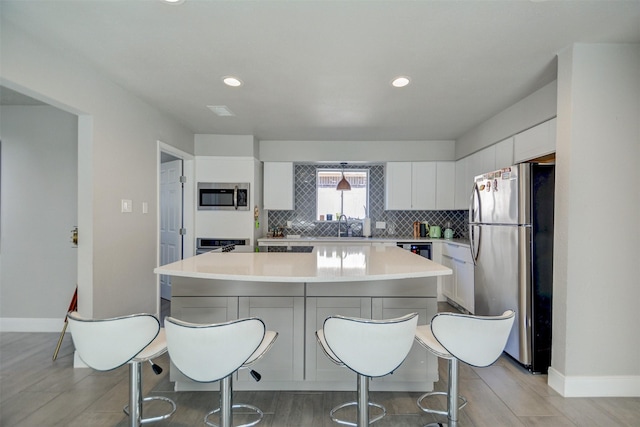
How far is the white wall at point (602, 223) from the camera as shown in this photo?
7.08 feet

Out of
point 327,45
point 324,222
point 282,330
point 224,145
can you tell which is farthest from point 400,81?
point 324,222

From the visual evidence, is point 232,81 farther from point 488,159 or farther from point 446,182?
point 446,182

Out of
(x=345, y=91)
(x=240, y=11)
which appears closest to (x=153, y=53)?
(x=240, y=11)

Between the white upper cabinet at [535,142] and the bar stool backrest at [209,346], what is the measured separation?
9.20 ft

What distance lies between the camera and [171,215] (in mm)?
4527

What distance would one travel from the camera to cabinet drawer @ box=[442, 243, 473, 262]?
3.82m

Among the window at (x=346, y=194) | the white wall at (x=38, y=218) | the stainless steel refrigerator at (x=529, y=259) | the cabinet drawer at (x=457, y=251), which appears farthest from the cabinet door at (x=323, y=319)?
the window at (x=346, y=194)

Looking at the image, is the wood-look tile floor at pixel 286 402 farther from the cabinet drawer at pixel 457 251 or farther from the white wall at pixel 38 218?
the cabinet drawer at pixel 457 251

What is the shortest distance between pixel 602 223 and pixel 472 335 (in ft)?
4.72

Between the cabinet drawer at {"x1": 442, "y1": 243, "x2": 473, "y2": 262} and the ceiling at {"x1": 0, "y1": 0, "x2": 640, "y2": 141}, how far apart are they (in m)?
1.66

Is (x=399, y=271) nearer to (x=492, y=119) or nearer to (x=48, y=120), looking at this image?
(x=492, y=119)

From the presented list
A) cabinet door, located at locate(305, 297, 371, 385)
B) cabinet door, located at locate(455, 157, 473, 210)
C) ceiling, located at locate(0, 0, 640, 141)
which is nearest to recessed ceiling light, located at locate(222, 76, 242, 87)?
ceiling, located at locate(0, 0, 640, 141)

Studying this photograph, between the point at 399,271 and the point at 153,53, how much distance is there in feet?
7.29

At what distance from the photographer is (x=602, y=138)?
7.09ft
